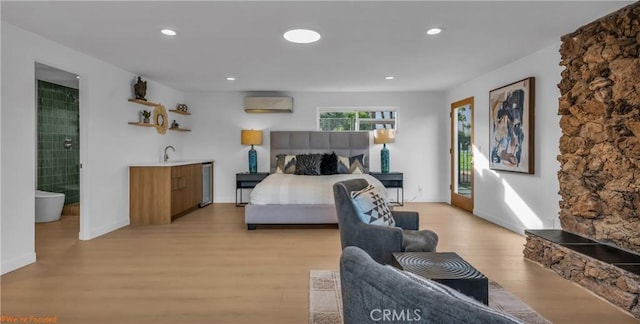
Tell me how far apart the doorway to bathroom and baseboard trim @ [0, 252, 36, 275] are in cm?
207

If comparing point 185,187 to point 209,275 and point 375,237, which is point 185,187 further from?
point 375,237

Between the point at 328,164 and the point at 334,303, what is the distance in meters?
3.93

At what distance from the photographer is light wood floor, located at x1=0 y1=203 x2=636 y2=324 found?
2246 mm

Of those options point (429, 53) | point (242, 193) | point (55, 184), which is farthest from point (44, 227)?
point (429, 53)

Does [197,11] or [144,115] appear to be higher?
[197,11]

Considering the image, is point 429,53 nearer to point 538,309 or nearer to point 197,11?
point 197,11

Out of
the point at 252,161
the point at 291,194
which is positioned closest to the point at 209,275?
the point at 291,194

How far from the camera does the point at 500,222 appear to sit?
188 inches

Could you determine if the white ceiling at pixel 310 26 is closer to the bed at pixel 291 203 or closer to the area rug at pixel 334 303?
the bed at pixel 291 203

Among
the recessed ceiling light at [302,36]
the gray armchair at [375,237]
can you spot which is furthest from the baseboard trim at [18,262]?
the recessed ceiling light at [302,36]

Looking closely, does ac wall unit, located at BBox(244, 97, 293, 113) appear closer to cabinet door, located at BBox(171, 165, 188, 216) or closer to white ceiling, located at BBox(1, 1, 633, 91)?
white ceiling, located at BBox(1, 1, 633, 91)

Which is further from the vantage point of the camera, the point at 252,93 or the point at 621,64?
the point at 252,93

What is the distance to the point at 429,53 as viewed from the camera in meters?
4.05

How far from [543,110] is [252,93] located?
4904 mm
